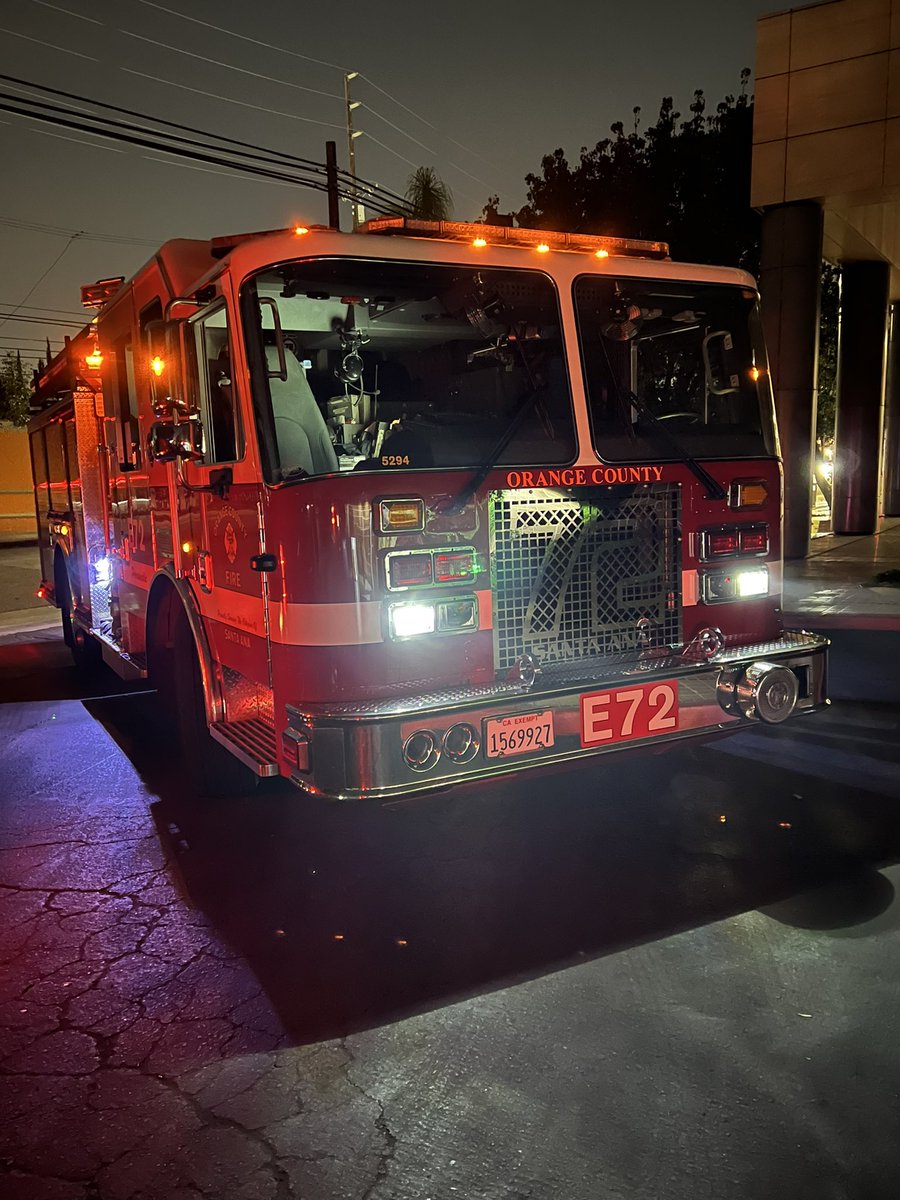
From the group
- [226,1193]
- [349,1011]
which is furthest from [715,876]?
[226,1193]

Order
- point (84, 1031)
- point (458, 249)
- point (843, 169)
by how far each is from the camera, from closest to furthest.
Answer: point (84, 1031)
point (458, 249)
point (843, 169)

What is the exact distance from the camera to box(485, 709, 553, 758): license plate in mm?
3785

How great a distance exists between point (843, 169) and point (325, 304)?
41.6 feet

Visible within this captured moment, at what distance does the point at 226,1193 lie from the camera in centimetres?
240

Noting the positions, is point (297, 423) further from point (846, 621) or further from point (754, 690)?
point (846, 621)

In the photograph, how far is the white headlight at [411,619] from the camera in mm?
3771

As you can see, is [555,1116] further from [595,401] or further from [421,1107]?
[595,401]

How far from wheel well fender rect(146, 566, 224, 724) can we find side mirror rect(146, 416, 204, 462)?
0.74 metres

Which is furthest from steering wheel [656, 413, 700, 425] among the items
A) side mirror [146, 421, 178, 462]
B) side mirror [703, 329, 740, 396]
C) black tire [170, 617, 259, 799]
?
black tire [170, 617, 259, 799]

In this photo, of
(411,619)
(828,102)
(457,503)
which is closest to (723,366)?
(457,503)

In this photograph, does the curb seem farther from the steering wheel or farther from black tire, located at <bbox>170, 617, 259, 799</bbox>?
black tire, located at <bbox>170, 617, 259, 799</bbox>

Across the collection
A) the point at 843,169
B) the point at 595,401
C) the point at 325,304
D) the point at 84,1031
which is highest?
the point at 843,169

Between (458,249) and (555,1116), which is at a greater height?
(458,249)

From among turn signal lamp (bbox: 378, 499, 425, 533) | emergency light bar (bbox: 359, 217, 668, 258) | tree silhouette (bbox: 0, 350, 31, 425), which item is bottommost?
turn signal lamp (bbox: 378, 499, 425, 533)
